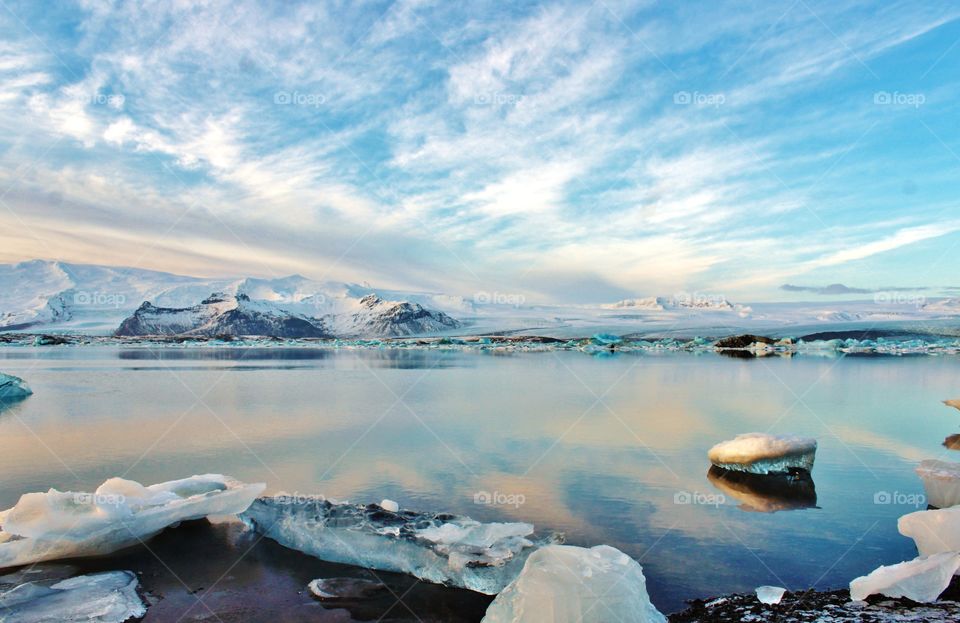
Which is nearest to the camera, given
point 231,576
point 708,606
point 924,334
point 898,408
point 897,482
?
point 708,606

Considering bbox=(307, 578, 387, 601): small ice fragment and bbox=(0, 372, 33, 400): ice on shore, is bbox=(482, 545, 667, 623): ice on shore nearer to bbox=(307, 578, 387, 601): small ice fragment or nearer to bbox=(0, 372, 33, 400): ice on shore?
bbox=(307, 578, 387, 601): small ice fragment

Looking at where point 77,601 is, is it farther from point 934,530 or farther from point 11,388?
point 11,388

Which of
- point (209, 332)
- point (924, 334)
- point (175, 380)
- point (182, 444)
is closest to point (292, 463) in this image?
point (182, 444)

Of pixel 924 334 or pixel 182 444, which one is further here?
pixel 924 334

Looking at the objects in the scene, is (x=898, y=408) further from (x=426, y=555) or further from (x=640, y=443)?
(x=426, y=555)

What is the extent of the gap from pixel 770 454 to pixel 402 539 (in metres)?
5.10

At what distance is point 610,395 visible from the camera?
1714 centimetres

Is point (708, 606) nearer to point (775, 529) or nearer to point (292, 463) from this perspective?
point (775, 529)

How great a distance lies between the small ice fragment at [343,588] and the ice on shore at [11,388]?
16.0 meters

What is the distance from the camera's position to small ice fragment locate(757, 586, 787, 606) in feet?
12.8

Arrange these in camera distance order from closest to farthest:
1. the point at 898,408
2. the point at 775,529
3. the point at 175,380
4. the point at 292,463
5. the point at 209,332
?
the point at 775,529, the point at 292,463, the point at 898,408, the point at 175,380, the point at 209,332

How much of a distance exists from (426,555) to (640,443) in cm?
610

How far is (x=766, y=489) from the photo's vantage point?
6969mm

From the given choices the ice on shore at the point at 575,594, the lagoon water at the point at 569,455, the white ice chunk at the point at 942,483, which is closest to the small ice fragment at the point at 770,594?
the lagoon water at the point at 569,455
